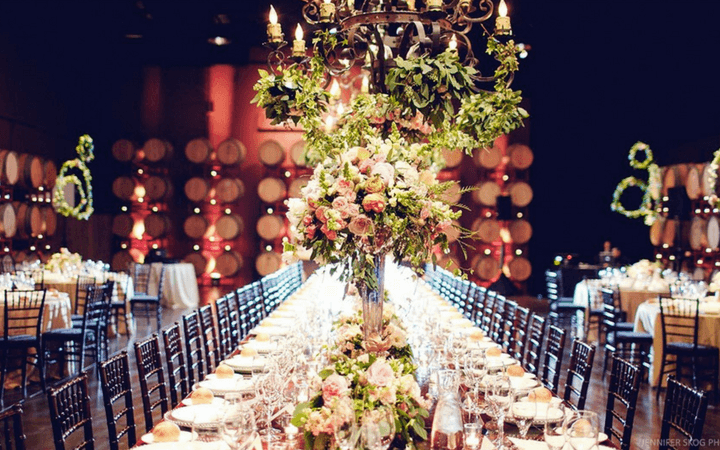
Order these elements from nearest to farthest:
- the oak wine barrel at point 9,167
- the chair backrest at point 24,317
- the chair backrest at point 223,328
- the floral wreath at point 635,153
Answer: the chair backrest at point 223,328
the chair backrest at point 24,317
the oak wine barrel at point 9,167
the floral wreath at point 635,153

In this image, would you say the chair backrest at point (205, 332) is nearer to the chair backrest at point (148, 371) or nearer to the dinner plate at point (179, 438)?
the chair backrest at point (148, 371)

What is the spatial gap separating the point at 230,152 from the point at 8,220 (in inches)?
172

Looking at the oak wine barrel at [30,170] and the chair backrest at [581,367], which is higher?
the oak wine barrel at [30,170]

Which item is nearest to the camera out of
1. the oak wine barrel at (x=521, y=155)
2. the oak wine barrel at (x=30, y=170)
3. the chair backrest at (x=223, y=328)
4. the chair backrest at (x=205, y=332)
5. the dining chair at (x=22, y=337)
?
the chair backrest at (x=205, y=332)

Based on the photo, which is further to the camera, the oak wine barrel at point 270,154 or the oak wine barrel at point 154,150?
the oak wine barrel at point 270,154

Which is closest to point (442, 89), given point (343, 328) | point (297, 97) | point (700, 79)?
point (297, 97)

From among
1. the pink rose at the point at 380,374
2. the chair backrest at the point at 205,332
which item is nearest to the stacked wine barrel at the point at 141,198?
the chair backrest at the point at 205,332

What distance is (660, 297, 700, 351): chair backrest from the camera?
22.0 feet

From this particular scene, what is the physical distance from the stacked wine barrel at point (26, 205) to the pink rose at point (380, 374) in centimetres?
1045

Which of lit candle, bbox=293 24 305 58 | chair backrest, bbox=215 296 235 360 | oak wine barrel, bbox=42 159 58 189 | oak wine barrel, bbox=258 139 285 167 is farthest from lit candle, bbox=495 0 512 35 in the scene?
oak wine barrel, bbox=258 139 285 167

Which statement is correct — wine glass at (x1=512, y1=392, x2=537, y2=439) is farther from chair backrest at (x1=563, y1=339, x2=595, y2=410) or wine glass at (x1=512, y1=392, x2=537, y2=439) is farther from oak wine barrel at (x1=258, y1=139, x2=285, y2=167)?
oak wine barrel at (x1=258, y1=139, x2=285, y2=167)

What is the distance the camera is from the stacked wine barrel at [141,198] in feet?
47.1

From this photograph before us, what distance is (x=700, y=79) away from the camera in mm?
11875

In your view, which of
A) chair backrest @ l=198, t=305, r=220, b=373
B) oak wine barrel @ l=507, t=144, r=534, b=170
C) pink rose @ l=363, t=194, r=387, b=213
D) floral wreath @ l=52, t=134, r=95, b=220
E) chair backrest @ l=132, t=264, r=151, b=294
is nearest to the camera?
pink rose @ l=363, t=194, r=387, b=213
